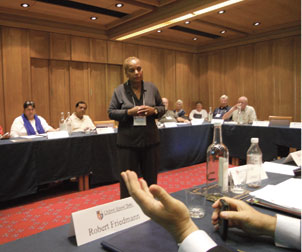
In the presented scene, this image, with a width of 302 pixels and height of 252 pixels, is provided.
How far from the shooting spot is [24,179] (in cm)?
295

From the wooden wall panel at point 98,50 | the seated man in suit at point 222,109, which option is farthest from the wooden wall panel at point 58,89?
the seated man in suit at point 222,109

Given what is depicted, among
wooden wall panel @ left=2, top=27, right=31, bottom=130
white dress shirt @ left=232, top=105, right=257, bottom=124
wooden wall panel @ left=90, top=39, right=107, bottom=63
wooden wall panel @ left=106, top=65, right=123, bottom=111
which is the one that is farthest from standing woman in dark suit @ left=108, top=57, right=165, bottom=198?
wooden wall panel @ left=106, top=65, right=123, bottom=111

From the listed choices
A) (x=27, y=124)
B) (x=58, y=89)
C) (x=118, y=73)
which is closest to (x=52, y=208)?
(x=27, y=124)

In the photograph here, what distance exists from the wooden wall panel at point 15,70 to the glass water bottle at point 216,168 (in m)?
5.07

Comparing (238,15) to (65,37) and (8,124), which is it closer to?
(65,37)

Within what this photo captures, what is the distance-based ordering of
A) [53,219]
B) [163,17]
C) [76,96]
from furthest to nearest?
[76,96], [163,17], [53,219]

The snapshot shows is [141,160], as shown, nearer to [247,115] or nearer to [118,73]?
[247,115]

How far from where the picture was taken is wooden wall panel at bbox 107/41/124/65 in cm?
654

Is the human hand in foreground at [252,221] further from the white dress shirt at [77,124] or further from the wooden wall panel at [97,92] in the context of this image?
the wooden wall panel at [97,92]

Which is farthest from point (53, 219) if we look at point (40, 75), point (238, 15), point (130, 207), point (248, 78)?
point (248, 78)

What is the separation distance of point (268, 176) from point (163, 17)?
14.4ft

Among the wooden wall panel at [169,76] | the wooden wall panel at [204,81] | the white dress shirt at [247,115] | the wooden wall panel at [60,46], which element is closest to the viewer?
the white dress shirt at [247,115]

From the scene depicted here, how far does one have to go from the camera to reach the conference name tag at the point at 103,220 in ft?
2.53

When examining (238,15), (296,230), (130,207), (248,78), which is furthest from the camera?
(248,78)
